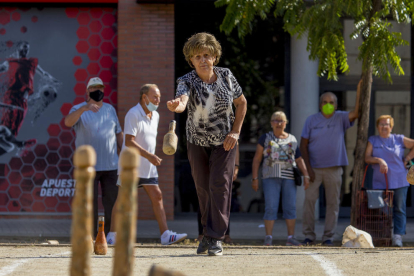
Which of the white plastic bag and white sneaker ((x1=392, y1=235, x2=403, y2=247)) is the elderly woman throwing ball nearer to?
the white plastic bag

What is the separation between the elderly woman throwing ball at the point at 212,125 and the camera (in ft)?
19.1

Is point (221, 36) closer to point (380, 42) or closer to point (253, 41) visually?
point (253, 41)

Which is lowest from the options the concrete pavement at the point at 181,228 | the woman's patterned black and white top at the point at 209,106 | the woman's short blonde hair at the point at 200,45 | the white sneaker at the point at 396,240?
the concrete pavement at the point at 181,228

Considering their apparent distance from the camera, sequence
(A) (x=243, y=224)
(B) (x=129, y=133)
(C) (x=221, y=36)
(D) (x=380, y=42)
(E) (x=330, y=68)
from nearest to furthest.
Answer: (B) (x=129, y=133) < (D) (x=380, y=42) < (E) (x=330, y=68) < (A) (x=243, y=224) < (C) (x=221, y=36)

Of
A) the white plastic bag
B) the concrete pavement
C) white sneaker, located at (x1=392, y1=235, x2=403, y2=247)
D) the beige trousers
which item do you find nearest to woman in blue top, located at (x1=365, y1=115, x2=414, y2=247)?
white sneaker, located at (x1=392, y1=235, x2=403, y2=247)

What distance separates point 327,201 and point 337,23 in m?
2.38

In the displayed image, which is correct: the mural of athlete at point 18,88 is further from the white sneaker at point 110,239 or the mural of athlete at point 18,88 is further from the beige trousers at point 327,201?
the beige trousers at point 327,201

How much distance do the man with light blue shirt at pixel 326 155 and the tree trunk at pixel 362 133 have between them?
4.3 inches

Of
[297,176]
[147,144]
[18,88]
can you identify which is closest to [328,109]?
[297,176]

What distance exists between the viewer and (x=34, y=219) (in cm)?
1101

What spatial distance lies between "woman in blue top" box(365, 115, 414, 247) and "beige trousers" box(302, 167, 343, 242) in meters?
0.51

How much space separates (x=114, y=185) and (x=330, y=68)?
10.7ft

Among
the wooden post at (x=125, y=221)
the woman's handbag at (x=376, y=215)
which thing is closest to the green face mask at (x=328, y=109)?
the woman's handbag at (x=376, y=215)

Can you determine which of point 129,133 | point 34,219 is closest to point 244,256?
point 129,133
